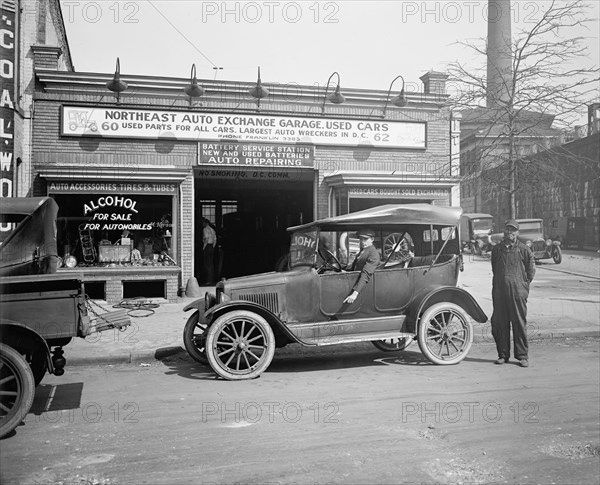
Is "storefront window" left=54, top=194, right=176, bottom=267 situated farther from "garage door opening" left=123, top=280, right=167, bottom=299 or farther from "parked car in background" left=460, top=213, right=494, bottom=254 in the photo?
"parked car in background" left=460, top=213, right=494, bottom=254

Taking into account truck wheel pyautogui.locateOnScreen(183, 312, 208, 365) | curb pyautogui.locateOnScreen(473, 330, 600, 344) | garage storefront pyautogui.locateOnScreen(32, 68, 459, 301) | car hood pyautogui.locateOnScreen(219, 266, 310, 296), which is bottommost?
curb pyautogui.locateOnScreen(473, 330, 600, 344)

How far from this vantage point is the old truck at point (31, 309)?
4.39 m

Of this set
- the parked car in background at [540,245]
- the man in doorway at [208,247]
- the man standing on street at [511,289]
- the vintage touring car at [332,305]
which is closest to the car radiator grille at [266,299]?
the vintage touring car at [332,305]

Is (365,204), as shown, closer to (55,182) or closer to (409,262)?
(409,262)

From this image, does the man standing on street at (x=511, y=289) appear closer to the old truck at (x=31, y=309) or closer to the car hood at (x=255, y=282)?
the car hood at (x=255, y=282)

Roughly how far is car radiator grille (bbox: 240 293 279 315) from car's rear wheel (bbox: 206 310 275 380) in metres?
0.29

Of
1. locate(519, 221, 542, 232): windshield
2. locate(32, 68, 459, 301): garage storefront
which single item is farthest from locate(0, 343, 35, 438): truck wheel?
locate(519, 221, 542, 232): windshield

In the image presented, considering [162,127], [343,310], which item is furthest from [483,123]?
[162,127]

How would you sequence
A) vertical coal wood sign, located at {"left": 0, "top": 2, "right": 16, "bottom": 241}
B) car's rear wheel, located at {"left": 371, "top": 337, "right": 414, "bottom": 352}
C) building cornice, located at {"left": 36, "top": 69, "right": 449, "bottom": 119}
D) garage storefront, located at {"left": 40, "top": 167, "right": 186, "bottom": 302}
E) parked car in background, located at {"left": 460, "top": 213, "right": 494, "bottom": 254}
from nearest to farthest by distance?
car's rear wheel, located at {"left": 371, "top": 337, "right": 414, "bottom": 352} < vertical coal wood sign, located at {"left": 0, "top": 2, "right": 16, "bottom": 241} < garage storefront, located at {"left": 40, "top": 167, "right": 186, "bottom": 302} < building cornice, located at {"left": 36, "top": 69, "right": 449, "bottom": 119} < parked car in background, located at {"left": 460, "top": 213, "right": 494, "bottom": 254}

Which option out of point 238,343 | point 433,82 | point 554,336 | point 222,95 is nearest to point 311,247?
point 238,343

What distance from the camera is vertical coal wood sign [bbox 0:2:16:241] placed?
35.7 feet

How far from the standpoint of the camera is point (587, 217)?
3447 cm

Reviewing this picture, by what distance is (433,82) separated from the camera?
14.7 m

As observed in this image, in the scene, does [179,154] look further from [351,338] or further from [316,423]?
[316,423]
